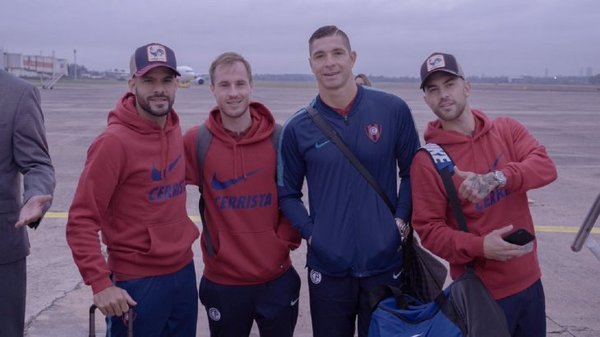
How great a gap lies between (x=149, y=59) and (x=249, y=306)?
147 cm

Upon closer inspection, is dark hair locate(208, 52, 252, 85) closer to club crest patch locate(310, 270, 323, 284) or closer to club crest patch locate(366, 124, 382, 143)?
club crest patch locate(366, 124, 382, 143)

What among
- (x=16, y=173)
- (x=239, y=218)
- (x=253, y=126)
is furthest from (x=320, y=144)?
(x=16, y=173)

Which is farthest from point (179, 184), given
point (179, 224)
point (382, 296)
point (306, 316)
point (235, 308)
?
point (306, 316)

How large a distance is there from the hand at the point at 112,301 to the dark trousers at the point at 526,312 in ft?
5.93

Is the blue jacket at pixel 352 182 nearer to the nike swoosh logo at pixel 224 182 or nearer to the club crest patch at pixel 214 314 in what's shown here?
the nike swoosh logo at pixel 224 182

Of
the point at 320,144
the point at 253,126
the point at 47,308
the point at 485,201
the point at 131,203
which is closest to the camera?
the point at 485,201

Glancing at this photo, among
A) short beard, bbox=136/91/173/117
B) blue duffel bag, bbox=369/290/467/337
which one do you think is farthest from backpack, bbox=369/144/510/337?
short beard, bbox=136/91/173/117

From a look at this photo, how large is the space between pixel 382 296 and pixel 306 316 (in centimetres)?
203

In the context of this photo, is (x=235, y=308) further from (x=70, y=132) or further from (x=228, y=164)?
(x=70, y=132)

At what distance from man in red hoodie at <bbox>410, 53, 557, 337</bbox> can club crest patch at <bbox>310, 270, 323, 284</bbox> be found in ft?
1.99

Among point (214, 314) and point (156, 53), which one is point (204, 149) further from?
point (214, 314)

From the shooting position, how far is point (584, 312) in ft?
17.1

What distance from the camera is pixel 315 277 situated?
136 inches

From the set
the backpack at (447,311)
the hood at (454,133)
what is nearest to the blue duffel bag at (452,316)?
the backpack at (447,311)
